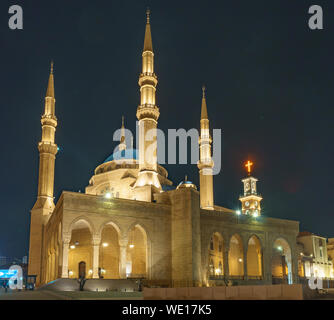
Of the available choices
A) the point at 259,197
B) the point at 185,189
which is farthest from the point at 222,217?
the point at 259,197

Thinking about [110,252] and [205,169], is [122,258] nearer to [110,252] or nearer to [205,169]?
[110,252]

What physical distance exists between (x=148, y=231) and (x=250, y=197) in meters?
38.4

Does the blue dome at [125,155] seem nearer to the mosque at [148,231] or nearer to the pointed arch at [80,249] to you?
the mosque at [148,231]

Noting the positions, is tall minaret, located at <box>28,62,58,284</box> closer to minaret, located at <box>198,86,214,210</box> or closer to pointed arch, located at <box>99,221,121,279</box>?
pointed arch, located at <box>99,221,121,279</box>

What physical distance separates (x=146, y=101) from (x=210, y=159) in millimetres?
9937

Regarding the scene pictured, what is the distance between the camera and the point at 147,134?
3766cm

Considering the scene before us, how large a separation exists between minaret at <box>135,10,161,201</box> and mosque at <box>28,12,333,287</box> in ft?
0.28

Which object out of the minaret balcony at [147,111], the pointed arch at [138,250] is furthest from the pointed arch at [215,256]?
the minaret balcony at [147,111]

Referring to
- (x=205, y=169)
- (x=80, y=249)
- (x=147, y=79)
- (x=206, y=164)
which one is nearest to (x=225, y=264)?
(x=205, y=169)

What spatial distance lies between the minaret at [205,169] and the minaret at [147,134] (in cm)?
785

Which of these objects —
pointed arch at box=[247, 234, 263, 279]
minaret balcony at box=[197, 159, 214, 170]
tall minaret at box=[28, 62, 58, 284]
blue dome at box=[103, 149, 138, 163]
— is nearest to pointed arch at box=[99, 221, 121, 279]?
tall minaret at box=[28, 62, 58, 284]

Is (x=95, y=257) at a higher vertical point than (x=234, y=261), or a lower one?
lower
